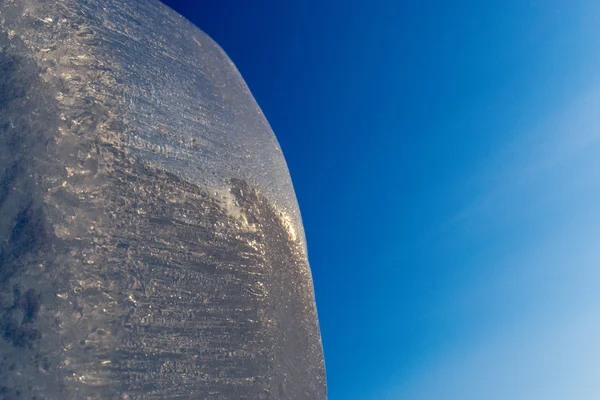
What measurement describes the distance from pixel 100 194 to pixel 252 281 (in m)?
0.68

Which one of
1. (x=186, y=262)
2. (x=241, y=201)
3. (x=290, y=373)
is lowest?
(x=290, y=373)

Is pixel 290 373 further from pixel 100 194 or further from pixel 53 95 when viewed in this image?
pixel 53 95

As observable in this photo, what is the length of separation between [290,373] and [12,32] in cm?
161

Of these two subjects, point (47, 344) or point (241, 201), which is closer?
point (47, 344)

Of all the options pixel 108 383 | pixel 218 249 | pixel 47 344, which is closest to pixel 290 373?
pixel 218 249

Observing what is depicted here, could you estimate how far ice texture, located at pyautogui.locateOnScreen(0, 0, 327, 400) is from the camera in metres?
1.65

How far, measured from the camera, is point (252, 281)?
2.17m

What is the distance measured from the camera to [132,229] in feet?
6.06

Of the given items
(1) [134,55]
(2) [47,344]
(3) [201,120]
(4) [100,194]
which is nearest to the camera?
(2) [47,344]

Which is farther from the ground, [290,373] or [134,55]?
[134,55]

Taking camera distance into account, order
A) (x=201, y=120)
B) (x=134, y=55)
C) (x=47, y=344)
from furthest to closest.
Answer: (x=201, y=120), (x=134, y=55), (x=47, y=344)

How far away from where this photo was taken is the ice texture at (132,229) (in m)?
1.65

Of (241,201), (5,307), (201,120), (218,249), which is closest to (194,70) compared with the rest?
(201,120)

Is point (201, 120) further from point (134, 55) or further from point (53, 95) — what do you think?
point (53, 95)
